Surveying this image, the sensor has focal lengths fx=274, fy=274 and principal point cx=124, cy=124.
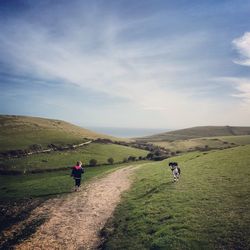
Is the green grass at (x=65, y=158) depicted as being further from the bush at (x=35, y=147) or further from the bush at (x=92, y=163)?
the bush at (x=35, y=147)

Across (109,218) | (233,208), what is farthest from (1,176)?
(233,208)

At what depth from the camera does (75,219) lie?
21.8 meters

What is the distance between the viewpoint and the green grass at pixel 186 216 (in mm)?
15102

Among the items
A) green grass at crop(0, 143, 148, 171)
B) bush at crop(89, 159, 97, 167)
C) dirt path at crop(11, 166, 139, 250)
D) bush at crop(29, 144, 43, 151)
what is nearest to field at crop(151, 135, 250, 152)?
green grass at crop(0, 143, 148, 171)

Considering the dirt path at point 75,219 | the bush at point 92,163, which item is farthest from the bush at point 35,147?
the dirt path at point 75,219

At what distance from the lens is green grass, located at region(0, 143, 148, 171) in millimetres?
63188

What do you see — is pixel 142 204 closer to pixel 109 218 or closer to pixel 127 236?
pixel 109 218

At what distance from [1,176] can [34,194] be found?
25.4 m

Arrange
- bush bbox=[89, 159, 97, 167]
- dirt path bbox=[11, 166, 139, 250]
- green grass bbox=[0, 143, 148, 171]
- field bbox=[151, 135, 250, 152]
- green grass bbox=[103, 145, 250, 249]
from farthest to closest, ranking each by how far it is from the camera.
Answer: field bbox=[151, 135, 250, 152] → bush bbox=[89, 159, 97, 167] → green grass bbox=[0, 143, 148, 171] → dirt path bbox=[11, 166, 139, 250] → green grass bbox=[103, 145, 250, 249]

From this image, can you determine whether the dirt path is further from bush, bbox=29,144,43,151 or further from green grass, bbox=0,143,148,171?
bush, bbox=29,144,43,151

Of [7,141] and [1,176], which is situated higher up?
[7,141]

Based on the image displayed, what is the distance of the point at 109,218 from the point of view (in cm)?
2172

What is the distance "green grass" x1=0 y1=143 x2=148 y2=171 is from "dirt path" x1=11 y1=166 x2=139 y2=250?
34.5m

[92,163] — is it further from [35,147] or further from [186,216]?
[186,216]
